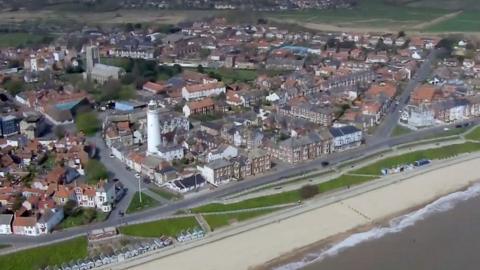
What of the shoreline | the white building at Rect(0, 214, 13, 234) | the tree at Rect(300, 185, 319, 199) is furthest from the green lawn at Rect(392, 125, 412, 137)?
the white building at Rect(0, 214, 13, 234)

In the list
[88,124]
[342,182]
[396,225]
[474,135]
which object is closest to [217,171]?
[342,182]

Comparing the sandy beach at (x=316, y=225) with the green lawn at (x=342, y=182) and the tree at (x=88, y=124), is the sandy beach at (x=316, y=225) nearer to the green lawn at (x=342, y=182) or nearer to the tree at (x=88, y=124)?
the green lawn at (x=342, y=182)

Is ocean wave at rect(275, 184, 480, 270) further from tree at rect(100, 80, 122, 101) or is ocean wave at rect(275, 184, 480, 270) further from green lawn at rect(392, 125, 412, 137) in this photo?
tree at rect(100, 80, 122, 101)

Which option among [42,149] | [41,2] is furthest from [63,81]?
[41,2]

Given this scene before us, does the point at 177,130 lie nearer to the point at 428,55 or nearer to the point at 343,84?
the point at 343,84

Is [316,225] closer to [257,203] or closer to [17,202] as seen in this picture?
[257,203]

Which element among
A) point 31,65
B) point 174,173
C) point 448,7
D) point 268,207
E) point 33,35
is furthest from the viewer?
point 448,7

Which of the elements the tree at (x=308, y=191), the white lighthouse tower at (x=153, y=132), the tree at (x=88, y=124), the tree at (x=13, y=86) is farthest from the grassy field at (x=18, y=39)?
the tree at (x=308, y=191)
